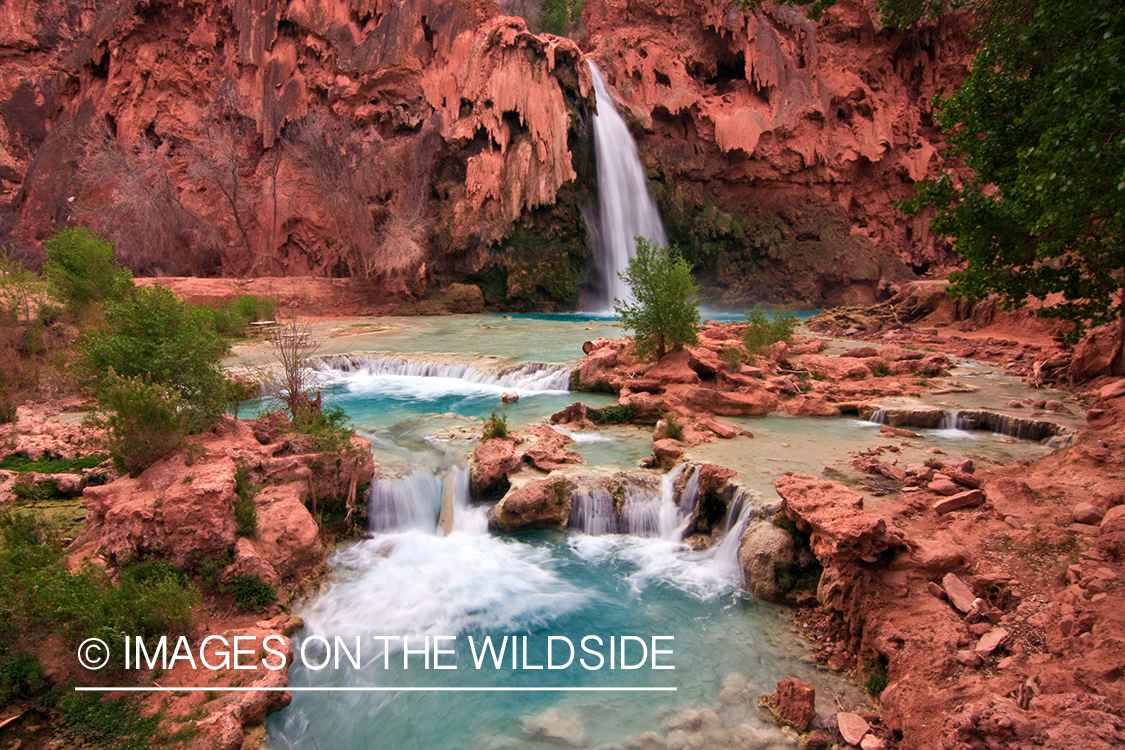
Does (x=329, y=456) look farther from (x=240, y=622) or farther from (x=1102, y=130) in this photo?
(x=1102, y=130)

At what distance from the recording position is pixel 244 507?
6125 millimetres

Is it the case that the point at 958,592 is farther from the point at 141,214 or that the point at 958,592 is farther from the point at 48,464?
the point at 141,214

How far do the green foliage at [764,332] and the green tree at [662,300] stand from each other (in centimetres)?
233

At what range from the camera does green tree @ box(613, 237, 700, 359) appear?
1173cm

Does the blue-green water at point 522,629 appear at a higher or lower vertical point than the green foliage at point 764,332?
lower

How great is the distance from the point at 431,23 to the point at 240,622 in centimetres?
3005

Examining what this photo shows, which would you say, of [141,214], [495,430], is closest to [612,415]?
[495,430]

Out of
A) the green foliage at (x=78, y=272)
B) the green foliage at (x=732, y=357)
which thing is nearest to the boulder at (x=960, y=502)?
the green foliage at (x=732, y=357)

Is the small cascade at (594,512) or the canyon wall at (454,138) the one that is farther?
the canyon wall at (454,138)

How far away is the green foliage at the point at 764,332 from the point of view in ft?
46.1

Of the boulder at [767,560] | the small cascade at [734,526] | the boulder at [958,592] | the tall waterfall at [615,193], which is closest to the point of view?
the boulder at [958,592]

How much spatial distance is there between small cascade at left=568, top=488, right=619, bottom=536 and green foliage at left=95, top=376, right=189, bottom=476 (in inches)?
177

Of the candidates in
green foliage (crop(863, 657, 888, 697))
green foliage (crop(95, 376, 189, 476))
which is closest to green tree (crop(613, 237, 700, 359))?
green foliage (crop(95, 376, 189, 476))

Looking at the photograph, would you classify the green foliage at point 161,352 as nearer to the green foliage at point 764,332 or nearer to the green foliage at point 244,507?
the green foliage at point 244,507
